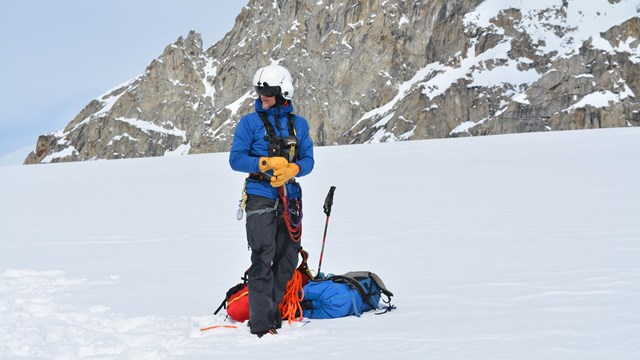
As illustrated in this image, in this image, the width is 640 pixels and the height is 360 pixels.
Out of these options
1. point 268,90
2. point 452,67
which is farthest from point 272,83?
point 452,67

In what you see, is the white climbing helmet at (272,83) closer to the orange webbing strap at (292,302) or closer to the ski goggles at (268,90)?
the ski goggles at (268,90)

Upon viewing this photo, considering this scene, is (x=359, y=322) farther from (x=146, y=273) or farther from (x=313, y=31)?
(x=313, y=31)

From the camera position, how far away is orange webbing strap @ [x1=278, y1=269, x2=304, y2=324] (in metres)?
5.22

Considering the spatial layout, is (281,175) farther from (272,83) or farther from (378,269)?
(378,269)

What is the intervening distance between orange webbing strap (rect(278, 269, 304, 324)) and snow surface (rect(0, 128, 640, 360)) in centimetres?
17

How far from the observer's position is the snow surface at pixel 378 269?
13.8 feet

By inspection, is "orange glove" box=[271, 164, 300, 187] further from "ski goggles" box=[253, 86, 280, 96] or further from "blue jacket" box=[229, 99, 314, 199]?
"ski goggles" box=[253, 86, 280, 96]

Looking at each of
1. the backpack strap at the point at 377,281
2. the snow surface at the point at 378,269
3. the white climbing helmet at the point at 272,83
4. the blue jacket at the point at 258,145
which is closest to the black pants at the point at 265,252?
the blue jacket at the point at 258,145

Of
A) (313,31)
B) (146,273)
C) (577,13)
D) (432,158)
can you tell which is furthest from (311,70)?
(146,273)

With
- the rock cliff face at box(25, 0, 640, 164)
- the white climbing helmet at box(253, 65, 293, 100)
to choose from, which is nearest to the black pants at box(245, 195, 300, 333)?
the white climbing helmet at box(253, 65, 293, 100)

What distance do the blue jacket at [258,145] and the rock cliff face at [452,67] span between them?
138m

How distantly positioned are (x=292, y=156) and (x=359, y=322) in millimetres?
1452

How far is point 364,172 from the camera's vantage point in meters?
21.4

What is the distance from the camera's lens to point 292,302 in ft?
17.4
